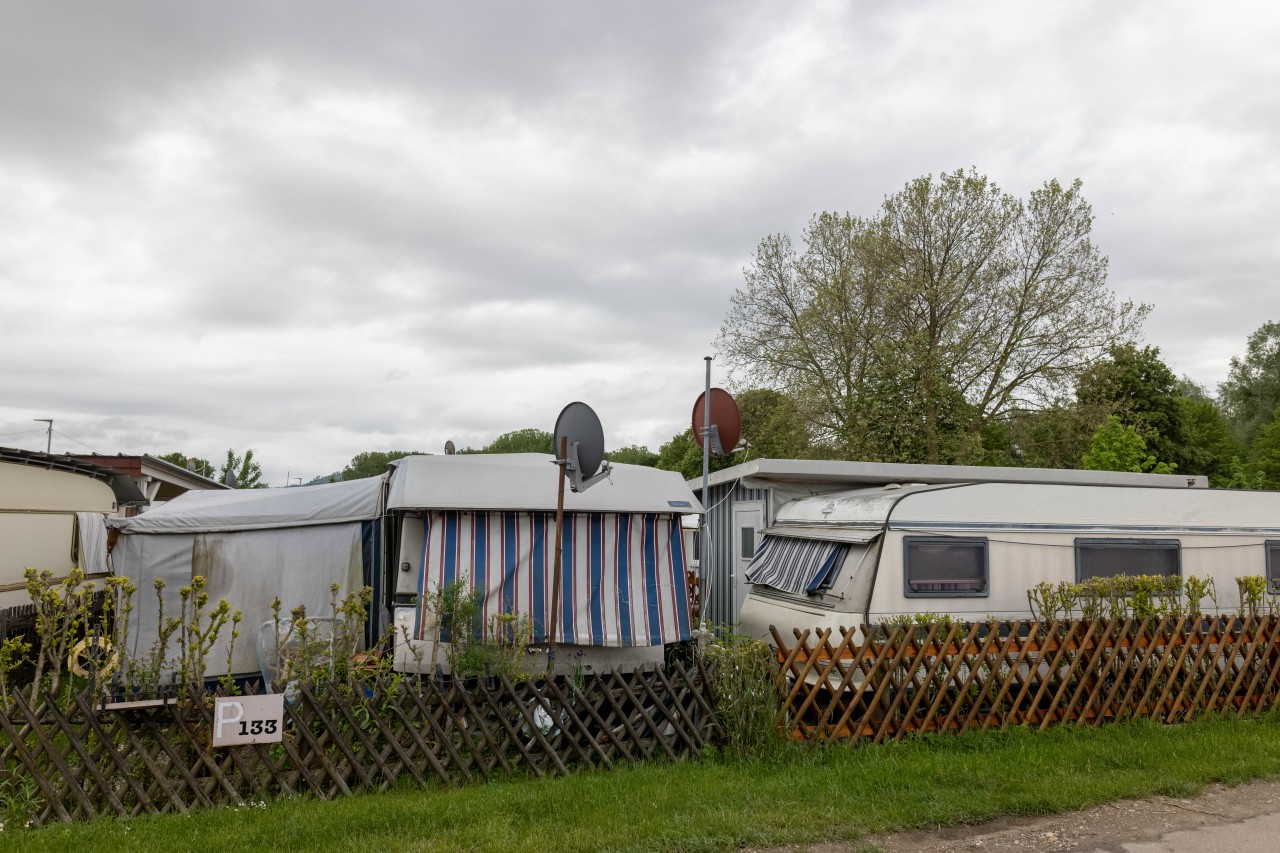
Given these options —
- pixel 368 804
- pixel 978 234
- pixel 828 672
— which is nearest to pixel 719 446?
pixel 828 672

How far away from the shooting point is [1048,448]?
22781 mm

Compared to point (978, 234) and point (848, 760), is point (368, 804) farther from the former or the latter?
point (978, 234)

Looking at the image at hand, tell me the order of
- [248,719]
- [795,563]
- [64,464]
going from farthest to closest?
[64,464]
[795,563]
[248,719]

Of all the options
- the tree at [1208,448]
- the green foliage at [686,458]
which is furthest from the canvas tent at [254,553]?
the tree at [1208,448]

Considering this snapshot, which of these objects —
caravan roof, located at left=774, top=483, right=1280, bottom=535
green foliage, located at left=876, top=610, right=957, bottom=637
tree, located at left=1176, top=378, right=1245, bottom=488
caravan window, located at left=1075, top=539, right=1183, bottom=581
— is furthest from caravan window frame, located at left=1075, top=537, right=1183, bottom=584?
tree, located at left=1176, top=378, right=1245, bottom=488

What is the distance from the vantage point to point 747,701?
22.7 feet

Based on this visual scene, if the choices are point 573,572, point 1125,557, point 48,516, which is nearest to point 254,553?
point 573,572

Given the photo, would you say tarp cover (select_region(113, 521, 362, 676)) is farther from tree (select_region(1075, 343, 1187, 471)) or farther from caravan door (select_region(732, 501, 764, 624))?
tree (select_region(1075, 343, 1187, 471))

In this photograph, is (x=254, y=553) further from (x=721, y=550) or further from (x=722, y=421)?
(x=721, y=550)

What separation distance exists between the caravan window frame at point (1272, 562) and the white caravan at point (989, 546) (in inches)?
0.5

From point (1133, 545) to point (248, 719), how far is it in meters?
8.42

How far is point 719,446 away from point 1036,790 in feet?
14.4

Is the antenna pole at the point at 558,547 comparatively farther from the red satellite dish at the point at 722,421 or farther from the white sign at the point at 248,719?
the red satellite dish at the point at 722,421

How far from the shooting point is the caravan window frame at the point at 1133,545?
9305 mm
